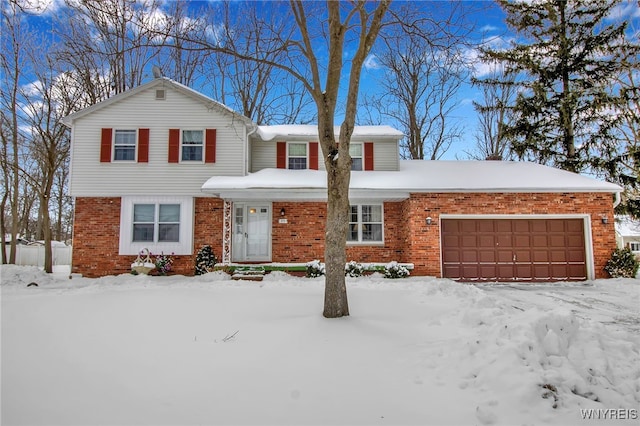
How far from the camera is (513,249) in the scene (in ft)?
38.8

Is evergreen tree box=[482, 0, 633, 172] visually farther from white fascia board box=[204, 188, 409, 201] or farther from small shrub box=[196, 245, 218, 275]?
small shrub box=[196, 245, 218, 275]

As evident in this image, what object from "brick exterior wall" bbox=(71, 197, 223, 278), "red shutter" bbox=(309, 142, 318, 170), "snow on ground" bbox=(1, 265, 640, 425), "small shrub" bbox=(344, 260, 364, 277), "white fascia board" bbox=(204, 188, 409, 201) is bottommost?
"snow on ground" bbox=(1, 265, 640, 425)

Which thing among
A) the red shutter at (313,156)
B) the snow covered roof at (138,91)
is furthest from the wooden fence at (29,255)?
the red shutter at (313,156)

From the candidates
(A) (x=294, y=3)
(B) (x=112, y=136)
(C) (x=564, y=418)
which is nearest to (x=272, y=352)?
(C) (x=564, y=418)

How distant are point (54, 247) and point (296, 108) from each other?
59.0ft

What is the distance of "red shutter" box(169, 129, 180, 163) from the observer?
41.8ft

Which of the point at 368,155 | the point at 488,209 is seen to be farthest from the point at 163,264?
the point at 488,209

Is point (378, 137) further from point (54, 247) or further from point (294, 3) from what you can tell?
point (54, 247)

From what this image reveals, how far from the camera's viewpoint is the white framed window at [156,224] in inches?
490

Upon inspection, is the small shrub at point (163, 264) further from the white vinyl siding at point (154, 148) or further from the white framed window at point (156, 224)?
the white vinyl siding at point (154, 148)

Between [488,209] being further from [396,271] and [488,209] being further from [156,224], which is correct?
[156,224]

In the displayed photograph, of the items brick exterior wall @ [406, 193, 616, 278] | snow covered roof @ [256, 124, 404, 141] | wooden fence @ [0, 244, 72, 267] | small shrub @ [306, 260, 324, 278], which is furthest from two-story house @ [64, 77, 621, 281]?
wooden fence @ [0, 244, 72, 267]

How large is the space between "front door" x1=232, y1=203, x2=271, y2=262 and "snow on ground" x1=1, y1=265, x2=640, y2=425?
6.73 metres

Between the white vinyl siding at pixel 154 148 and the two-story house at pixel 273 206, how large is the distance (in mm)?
36
